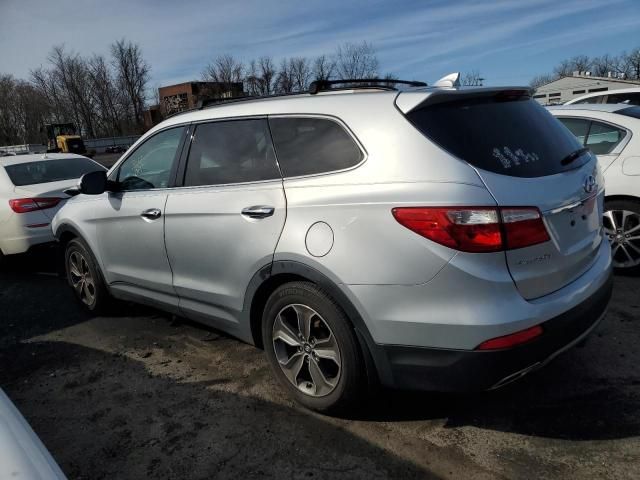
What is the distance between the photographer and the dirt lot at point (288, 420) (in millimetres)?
2473

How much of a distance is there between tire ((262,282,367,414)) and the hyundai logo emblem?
1.43 metres

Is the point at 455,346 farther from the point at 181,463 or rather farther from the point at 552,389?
the point at 181,463

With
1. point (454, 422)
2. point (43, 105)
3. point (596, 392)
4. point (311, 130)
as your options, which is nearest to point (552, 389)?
point (596, 392)

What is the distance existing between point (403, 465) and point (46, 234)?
5.25 metres

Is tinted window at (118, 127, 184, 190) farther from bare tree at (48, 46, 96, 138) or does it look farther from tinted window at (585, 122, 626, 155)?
bare tree at (48, 46, 96, 138)

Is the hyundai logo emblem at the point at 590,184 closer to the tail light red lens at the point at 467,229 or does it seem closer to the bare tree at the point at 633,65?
the tail light red lens at the point at 467,229

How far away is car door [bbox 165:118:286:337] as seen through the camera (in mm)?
2863

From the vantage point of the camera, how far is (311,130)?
281 centimetres

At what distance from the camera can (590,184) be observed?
2738 mm

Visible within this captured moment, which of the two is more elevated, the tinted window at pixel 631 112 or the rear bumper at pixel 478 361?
the tinted window at pixel 631 112

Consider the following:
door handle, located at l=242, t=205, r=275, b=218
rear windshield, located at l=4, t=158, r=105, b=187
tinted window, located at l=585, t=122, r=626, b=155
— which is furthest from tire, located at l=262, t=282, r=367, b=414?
rear windshield, located at l=4, t=158, r=105, b=187

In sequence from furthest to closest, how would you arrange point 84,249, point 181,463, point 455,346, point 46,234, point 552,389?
point 46,234 < point 84,249 < point 552,389 < point 181,463 < point 455,346

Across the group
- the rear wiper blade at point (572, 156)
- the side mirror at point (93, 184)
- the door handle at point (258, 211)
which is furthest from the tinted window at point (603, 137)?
the side mirror at point (93, 184)

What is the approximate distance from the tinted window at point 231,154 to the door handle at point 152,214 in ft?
1.02
